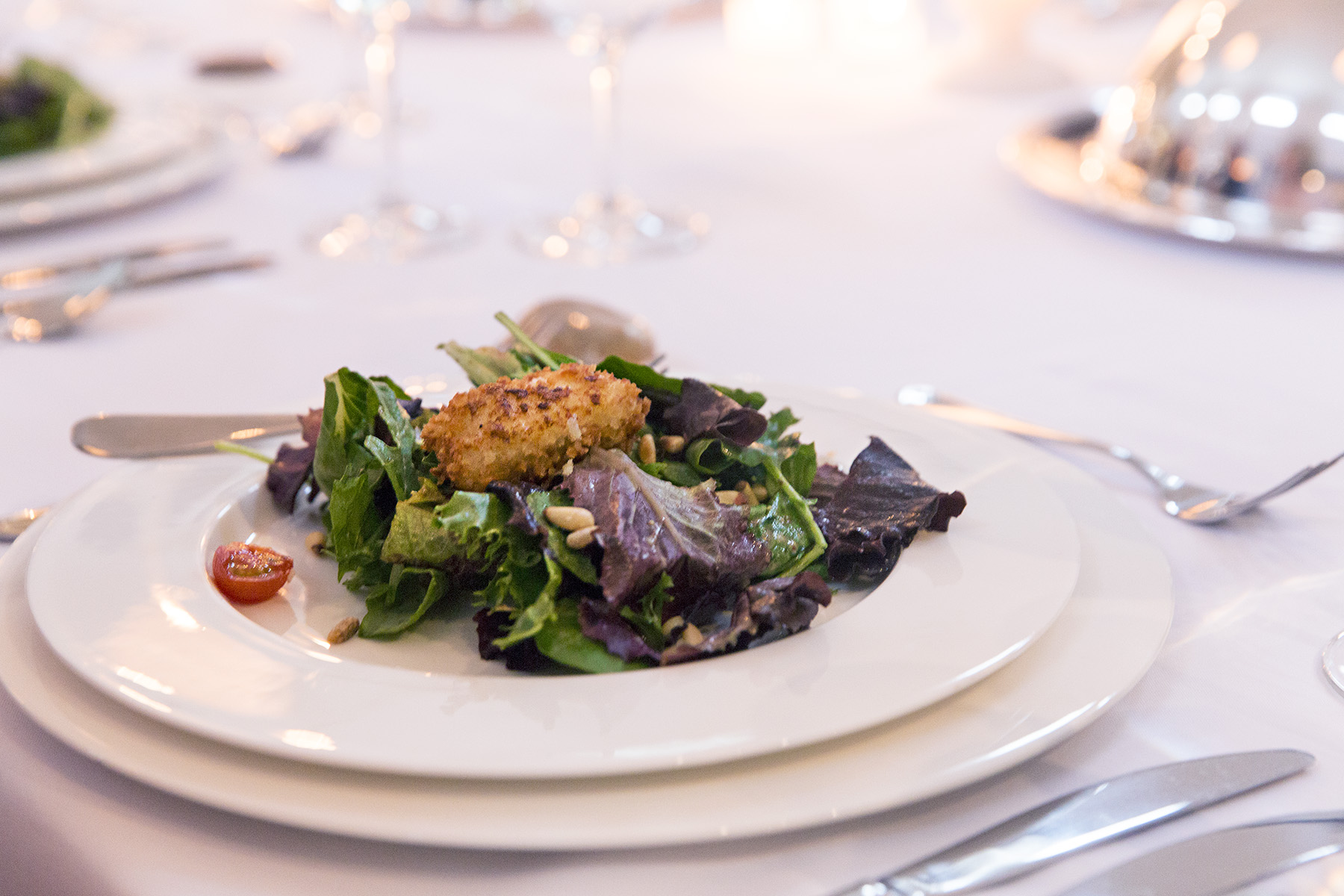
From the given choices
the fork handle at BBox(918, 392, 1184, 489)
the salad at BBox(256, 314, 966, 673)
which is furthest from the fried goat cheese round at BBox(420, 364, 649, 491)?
the fork handle at BBox(918, 392, 1184, 489)

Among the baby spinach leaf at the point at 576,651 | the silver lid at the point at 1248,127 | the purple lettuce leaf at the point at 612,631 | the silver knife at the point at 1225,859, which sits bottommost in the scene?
the baby spinach leaf at the point at 576,651

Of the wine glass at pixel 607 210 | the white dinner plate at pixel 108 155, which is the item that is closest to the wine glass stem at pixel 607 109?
the wine glass at pixel 607 210

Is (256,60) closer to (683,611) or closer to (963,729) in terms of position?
(683,611)

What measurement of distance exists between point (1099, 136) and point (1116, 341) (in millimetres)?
808

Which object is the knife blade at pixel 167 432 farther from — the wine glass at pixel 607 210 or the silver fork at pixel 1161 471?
the wine glass at pixel 607 210

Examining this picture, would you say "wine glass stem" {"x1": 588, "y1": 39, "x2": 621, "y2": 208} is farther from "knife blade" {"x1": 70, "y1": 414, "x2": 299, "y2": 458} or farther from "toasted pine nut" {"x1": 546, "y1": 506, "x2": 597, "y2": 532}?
"toasted pine nut" {"x1": 546, "y1": 506, "x2": 597, "y2": 532}

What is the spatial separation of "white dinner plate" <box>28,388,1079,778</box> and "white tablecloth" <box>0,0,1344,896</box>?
64 mm

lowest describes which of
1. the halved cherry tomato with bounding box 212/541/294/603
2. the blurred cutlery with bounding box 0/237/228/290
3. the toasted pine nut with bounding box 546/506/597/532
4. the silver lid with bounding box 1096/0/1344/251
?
the blurred cutlery with bounding box 0/237/228/290

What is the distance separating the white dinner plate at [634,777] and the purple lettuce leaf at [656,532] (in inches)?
6.3

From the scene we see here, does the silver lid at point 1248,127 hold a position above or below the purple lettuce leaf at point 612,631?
above

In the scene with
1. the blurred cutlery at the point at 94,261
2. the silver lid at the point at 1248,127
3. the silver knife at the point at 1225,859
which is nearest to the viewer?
the silver knife at the point at 1225,859

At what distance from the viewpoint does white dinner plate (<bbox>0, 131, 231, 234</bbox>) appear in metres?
1.77

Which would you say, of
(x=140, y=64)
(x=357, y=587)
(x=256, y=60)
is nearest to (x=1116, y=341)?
(x=357, y=587)

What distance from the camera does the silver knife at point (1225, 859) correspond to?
558 mm
